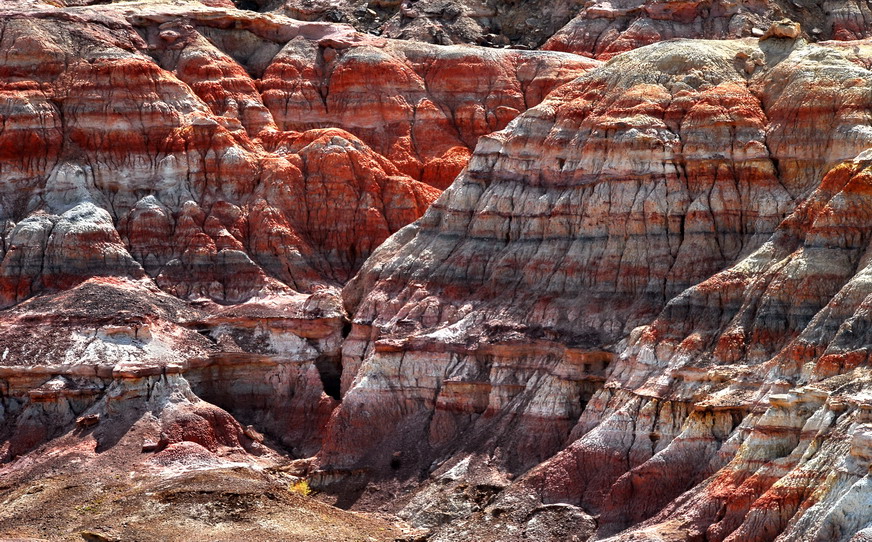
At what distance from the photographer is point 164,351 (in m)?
92.9

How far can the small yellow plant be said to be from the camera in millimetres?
86062

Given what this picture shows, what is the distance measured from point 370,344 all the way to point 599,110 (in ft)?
42.1

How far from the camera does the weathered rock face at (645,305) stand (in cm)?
7319

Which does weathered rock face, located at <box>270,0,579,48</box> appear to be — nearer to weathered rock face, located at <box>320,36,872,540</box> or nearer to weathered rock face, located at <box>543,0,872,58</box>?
weathered rock face, located at <box>543,0,872,58</box>

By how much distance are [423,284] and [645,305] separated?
10856 millimetres

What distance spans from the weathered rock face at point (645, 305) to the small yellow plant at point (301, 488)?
5.82 ft

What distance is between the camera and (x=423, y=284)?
9112 cm

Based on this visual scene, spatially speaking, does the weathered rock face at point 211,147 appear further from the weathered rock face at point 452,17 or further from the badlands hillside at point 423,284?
the weathered rock face at point 452,17

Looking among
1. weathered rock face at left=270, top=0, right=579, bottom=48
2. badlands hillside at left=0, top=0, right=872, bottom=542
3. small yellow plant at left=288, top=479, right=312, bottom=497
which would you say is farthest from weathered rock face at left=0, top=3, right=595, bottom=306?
small yellow plant at left=288, top=479, right=312, bottom=497

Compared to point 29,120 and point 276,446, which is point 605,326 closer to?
point 276,446

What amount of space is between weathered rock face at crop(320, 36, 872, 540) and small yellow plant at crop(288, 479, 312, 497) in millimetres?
1773

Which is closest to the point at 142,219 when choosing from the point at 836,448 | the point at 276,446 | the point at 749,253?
the point at 276,446

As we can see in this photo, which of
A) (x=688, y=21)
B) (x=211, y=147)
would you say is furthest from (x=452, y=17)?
(x=211, y=147)

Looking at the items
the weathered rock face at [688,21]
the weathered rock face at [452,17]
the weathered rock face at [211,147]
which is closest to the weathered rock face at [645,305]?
the weathered rock face at [211,147]
